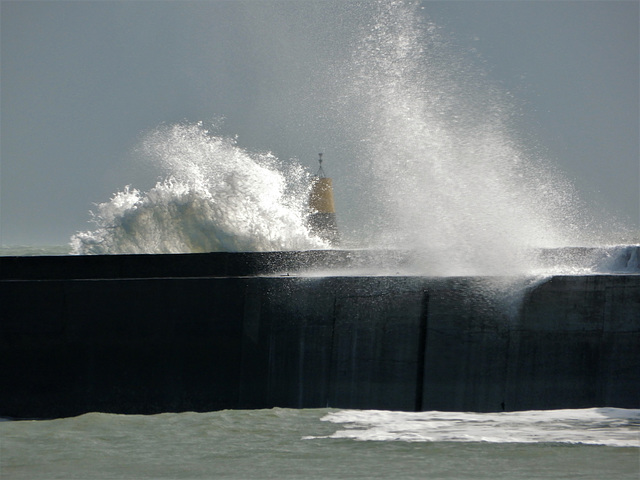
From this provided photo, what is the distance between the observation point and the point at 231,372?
25.4 ft

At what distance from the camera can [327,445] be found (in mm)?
6242

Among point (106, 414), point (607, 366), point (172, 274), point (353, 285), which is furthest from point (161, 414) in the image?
point (607, 366)

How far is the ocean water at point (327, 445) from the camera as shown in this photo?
5539 millimetres

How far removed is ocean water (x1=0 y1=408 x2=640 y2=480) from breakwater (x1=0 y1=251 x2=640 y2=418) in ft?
0.70

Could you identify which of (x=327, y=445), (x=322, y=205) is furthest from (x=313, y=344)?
(x=322, y=205)

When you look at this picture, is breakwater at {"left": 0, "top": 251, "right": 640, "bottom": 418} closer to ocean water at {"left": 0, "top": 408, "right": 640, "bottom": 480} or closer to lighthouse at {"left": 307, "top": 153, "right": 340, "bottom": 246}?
ocean water at {"left": 0, "top": 408, "right": 640, "bottom": 480}

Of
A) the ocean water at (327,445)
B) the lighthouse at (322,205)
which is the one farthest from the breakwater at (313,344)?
the lighthouse at (322,205)

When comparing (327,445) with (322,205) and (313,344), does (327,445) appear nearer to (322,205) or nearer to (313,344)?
(313,344)

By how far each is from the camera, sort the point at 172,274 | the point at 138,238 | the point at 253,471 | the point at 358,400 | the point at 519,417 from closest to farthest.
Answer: the point at 253,471 → the point at 519,417 → the point at 358,400 → the point at 172,274 → the point at 138,238

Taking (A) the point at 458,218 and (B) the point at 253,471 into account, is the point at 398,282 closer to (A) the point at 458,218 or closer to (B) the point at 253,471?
(A) the point at 458,218

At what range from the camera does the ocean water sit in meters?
5.54

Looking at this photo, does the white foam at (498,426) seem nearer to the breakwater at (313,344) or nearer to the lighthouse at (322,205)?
the breakwater at (313,344)

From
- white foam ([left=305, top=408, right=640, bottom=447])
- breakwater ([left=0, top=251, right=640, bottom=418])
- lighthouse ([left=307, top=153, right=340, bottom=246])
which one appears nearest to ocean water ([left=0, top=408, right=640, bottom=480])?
white foam ([left=305, top=408, right=640, bottom=447])

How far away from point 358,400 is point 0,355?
3.10 metres
